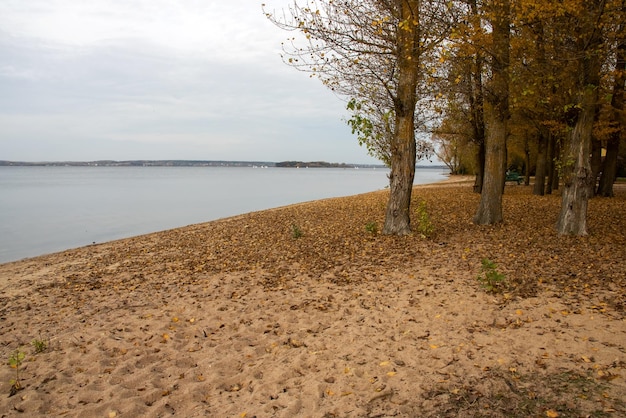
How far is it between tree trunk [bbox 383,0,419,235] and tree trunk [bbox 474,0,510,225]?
A: 87.4 inches

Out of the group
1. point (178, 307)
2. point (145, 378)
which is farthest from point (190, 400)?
point (178, 307)

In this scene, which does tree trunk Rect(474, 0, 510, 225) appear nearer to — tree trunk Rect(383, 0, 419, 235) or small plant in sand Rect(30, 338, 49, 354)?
tree trunk Rect(383, 0, 419, 235)

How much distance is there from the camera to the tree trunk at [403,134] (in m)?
10.4

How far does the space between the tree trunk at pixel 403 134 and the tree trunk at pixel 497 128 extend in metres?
2.22

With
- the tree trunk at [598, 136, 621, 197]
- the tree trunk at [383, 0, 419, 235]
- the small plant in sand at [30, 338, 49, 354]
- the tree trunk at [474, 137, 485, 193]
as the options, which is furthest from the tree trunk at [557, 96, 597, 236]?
the tree trunk at [598, 136, 621, 197]

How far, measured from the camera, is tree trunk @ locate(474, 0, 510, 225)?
36.2 ft

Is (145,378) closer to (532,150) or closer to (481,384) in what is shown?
(481,384)

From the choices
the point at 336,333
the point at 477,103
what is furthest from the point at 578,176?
the point at 477,103

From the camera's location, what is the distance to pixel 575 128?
409 inches

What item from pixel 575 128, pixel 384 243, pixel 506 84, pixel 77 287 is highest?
pixel 506 84

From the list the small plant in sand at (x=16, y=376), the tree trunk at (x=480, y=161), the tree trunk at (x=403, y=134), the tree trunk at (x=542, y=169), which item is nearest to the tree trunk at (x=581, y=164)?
the tree trunk at (x=403, y=134)

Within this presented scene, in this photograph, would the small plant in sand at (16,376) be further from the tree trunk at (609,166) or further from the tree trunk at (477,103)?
the tree trunk at (609,166)

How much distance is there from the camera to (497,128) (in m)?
12.3

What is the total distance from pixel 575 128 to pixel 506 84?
2212mm
